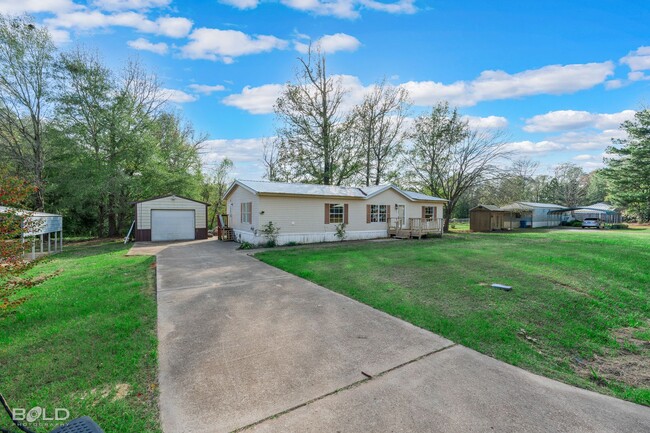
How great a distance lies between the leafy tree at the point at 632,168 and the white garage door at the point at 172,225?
3982 centimetres

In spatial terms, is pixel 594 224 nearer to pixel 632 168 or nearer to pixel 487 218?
pixel 632 168

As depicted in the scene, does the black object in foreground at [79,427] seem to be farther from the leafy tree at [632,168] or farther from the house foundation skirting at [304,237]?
the leafy tree at [632,168]

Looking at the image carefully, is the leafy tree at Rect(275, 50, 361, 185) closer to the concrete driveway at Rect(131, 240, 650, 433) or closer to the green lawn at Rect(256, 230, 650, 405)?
the green lawn at Rect(256, 230, 650, 405)

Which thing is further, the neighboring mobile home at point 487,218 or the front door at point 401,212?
the neighboring mobile home at point 487,218

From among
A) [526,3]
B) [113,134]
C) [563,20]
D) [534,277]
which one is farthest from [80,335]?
[113,134]

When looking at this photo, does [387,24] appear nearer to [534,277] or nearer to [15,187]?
[534,277]

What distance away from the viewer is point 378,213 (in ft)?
57.9

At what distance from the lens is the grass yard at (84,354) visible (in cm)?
250

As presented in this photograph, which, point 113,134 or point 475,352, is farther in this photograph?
point 113,134

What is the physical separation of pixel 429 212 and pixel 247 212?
42.0ft

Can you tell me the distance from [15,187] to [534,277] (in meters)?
9.85

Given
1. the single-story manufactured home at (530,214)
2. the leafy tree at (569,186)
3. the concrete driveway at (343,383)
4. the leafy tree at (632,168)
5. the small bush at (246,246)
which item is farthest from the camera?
the leafy tree at (569,186)

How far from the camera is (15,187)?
11.6 ft

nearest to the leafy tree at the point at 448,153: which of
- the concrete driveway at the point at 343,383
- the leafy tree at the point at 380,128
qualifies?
the leafy tree at the point at 380,128
